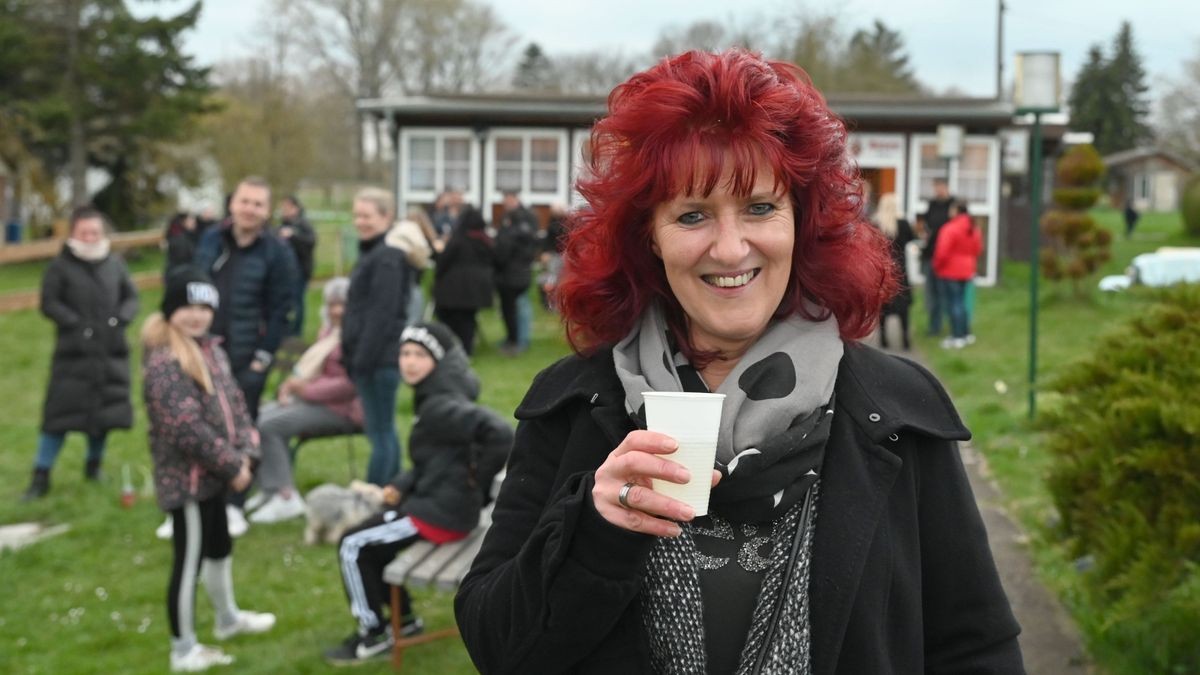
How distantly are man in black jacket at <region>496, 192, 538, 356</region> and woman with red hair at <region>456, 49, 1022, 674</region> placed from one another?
13916 millimetres

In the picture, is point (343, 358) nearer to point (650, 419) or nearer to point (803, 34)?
point (650, 419)

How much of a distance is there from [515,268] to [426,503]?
10.4 meters

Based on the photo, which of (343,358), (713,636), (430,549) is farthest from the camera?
(343,358)

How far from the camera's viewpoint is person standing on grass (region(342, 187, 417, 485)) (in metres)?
8.02

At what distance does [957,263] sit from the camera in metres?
15.7

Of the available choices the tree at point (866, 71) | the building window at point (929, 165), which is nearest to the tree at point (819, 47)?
the tree at point (866, 71)

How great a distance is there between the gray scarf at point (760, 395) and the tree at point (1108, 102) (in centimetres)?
7770

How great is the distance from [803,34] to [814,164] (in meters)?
38.8

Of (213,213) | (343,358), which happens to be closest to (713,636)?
(343,358)

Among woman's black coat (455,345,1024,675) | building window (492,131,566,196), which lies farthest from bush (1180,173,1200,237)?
woman's black coat (455,345,1024,675)

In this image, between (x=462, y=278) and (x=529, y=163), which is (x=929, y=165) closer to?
(x=529, y=163)

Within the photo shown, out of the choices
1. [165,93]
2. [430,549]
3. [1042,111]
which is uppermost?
[165,93]

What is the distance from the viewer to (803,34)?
1549 inches

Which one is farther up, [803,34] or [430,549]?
[803,34]
